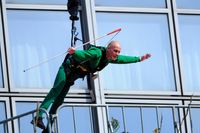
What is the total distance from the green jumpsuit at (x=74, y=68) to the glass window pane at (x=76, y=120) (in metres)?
1.48

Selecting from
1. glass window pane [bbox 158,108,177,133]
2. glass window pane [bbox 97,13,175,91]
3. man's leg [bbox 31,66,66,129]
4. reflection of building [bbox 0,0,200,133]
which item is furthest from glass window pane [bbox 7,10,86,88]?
man's leg [bbox 31,66,66,129]

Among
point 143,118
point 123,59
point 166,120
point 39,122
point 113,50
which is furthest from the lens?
point 166,120

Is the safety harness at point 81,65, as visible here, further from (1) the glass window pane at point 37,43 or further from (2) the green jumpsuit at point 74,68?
(1) the glass window pane at point 37,43

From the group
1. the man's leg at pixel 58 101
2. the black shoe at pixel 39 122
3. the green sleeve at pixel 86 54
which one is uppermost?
the green sleeve at pixel 86 54

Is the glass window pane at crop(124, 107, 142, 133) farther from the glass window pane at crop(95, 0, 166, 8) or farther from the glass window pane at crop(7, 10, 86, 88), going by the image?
the glass window pane at crop(95, 0, 166, 8)

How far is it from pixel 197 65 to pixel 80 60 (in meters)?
3.47

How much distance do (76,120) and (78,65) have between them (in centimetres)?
183

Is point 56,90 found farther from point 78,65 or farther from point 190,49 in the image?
point 190,49

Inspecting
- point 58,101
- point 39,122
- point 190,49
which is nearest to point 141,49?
point 190,49

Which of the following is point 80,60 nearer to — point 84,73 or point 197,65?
point 84,73

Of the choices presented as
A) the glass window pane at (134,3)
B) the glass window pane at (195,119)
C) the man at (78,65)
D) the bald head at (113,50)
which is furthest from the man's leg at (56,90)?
the glass window pane at (195,119)

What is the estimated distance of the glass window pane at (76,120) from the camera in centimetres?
1692

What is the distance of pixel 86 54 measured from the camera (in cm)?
1515

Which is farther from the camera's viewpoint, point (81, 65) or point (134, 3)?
point (134, 3)
